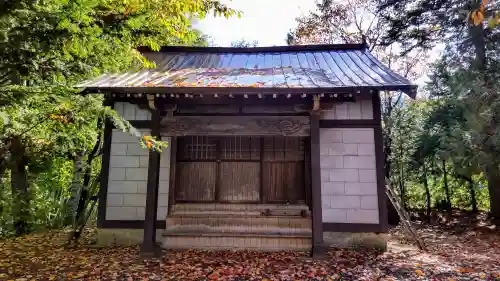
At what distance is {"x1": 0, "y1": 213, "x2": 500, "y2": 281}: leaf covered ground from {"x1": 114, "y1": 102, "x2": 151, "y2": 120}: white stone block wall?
2.47 m

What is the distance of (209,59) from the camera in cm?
778

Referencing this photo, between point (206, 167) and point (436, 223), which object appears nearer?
point (206, 167)

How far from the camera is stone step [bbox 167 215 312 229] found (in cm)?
561

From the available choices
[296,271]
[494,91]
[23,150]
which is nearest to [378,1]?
[494,91]

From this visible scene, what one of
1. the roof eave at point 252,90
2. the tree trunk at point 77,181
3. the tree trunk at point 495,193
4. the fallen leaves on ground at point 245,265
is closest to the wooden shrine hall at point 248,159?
the roof eave at point 252,90

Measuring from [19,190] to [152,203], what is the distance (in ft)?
18.1

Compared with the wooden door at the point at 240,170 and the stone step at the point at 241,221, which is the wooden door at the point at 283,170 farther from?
the stone step at the point at 241,221

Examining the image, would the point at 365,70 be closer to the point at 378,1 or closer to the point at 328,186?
the point at 328,186

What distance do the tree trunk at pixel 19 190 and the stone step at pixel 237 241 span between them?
5116 mm

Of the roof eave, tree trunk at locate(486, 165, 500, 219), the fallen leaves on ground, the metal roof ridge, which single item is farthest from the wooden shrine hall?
tree trunk at locate(486, 165, 500, 219)

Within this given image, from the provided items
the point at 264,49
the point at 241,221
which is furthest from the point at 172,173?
the point at 264,49

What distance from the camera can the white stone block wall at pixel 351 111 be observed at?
572 cm

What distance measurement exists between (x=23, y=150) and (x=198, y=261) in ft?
19.9

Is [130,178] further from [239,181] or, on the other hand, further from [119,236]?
[239,181]
